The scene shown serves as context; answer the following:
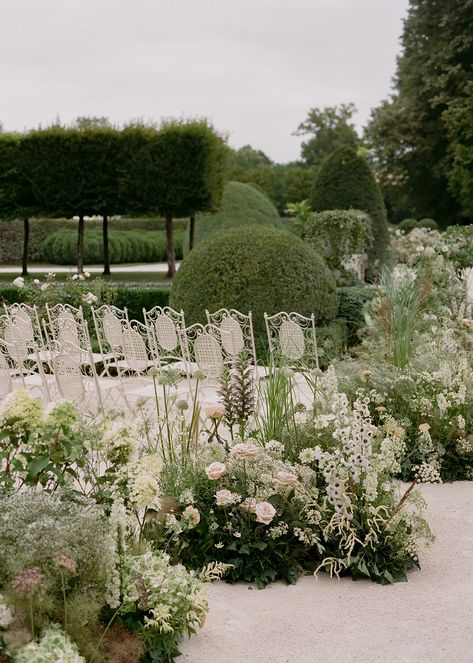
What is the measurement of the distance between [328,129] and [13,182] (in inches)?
1345

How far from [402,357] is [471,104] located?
22.4 m

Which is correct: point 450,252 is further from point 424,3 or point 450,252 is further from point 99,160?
point 424,3

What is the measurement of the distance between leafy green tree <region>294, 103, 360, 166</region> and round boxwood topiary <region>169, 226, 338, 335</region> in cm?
4250

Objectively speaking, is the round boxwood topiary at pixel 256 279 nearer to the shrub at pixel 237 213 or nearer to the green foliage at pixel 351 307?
the green foliage at pixel 351 307

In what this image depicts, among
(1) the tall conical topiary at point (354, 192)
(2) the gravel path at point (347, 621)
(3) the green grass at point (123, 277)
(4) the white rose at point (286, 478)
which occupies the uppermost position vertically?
(1) the tall conical topiary at point (354, 192)

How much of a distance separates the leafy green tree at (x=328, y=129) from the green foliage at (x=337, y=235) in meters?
38.1

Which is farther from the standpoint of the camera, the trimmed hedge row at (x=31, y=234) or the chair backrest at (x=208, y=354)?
the trimmed hedge row at (x=31, y=234)

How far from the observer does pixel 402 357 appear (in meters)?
6.39

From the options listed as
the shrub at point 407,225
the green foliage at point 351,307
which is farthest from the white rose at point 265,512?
the shrub at point 407,225

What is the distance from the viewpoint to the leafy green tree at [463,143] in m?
26.4

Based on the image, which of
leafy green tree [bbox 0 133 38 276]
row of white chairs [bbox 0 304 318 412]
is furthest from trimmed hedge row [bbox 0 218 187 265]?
row of white chairs [bbox 0 304 318 412]

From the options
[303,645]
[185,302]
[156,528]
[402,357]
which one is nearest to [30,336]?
[185,302]

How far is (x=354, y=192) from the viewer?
54.2ft

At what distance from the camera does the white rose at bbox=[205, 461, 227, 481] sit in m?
3.71
